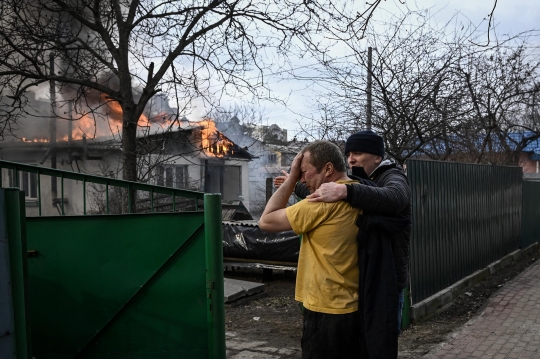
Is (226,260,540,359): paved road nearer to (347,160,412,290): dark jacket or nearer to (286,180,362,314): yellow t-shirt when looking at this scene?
(347,160,412,290): dark jacket

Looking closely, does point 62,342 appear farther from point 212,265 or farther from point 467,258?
point 467,258

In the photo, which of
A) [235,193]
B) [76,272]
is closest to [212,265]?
[76,272]

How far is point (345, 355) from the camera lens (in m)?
2.80

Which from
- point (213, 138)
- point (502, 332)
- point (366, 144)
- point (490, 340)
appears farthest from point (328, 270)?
point (213, 138)

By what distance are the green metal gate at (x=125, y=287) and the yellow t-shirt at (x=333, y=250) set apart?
4.78 ft

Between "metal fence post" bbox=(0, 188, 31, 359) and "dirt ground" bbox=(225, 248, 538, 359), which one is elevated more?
"metal fence post" bbox=(0, 188, 31, 359)

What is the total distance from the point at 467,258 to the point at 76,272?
260 inches

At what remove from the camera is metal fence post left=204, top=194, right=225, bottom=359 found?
13.5 feet

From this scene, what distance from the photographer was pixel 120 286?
4297mm

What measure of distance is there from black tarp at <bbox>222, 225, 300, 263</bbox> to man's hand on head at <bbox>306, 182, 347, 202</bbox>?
6.90 m

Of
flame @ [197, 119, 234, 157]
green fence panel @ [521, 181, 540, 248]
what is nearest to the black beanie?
flame @ [197, 119, 234, 157]

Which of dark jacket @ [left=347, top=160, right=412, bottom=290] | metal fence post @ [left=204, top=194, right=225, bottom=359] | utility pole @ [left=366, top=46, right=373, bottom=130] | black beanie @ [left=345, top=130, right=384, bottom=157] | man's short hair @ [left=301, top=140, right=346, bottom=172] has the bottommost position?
metal fence post @ [left=204, top=194, right=225, bottom=359]

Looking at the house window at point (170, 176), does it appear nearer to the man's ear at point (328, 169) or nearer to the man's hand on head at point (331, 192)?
the man's ear at point (328, 169)

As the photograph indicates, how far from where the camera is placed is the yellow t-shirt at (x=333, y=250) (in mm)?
2785
